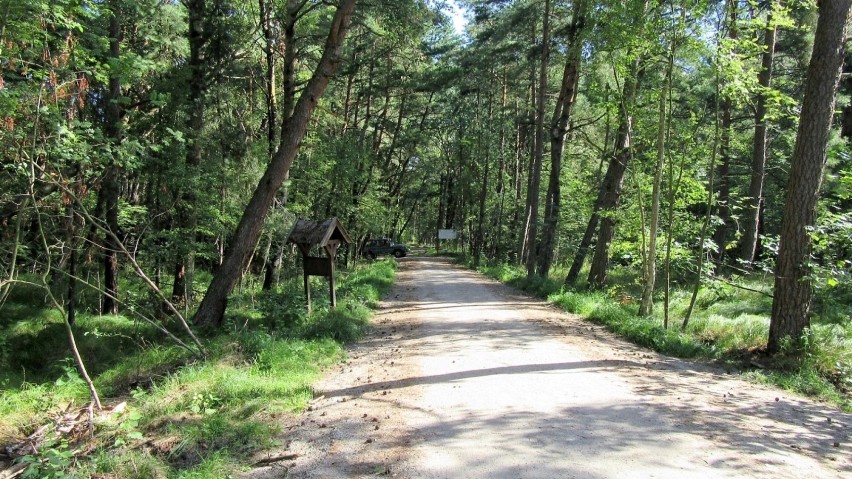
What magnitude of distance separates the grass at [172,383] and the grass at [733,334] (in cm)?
513

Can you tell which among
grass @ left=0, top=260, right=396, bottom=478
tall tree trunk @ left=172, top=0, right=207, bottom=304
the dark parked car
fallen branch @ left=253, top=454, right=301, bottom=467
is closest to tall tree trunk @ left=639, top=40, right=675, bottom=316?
grass @ left=0, top=260, right=396, bottom=478

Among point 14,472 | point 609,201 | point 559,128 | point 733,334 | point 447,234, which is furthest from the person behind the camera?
point 447,234

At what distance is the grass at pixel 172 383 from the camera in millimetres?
4289

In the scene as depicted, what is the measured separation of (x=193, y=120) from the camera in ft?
38.4

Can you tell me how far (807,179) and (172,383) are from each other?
350 inches

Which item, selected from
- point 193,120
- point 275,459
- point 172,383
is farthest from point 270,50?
point 275,459

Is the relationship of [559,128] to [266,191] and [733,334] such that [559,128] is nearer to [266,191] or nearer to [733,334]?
[733,334]

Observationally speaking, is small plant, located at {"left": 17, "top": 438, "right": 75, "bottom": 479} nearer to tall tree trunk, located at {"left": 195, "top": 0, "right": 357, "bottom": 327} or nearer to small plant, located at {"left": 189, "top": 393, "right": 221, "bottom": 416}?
small plant, located at {"left": 189, "top": 393, "right": 221, "bottom": 416}

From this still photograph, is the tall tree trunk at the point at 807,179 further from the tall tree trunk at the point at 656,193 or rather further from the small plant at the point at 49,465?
the small plant at the point at 49,465

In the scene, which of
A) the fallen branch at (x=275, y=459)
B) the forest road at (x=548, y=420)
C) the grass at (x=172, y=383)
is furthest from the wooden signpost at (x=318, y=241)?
the fallen branch at (x=275, y=459)

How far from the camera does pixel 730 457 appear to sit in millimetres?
4133

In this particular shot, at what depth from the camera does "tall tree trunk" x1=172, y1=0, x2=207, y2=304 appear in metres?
11.2

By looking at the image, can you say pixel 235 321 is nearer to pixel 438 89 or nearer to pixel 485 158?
pixel 438 89

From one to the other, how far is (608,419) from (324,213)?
57.1 feet
